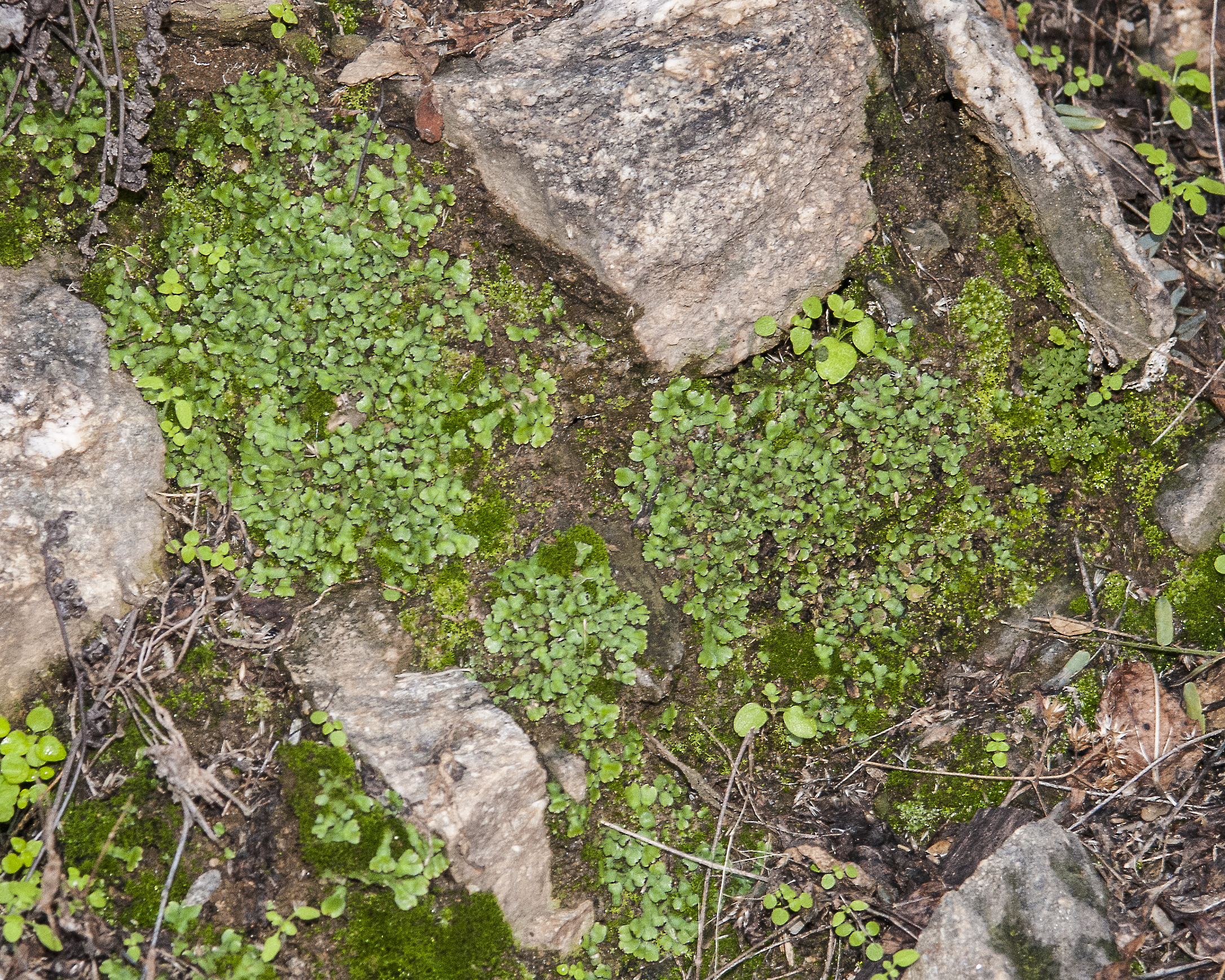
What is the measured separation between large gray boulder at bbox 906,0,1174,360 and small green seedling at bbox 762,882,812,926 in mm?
3008

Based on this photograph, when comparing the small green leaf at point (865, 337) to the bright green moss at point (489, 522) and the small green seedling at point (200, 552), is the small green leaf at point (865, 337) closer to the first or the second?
the bright green moss at point (489, 522)

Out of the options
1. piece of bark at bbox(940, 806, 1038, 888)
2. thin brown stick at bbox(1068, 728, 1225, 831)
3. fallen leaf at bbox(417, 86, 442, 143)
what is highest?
fallen leaf at bbox(417, 86, 442, 143)

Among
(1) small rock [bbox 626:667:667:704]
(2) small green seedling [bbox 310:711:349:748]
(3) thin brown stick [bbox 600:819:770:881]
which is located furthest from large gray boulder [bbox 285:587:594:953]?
(1) small rock [bbox 626:667:667:704]

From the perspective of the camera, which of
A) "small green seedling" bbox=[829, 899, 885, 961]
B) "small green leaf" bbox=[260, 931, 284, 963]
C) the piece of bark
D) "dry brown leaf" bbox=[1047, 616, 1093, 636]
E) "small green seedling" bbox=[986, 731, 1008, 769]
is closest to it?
"small green leaf" bbox=[260, 931, 284, 963]

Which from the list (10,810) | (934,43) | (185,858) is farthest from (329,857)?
(934,43)

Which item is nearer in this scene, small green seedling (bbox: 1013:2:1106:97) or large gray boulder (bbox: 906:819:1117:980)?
large gray boulder (bbox: 906:819:1117:980)

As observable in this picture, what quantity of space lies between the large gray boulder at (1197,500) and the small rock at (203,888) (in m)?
4.59

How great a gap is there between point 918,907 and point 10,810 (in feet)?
12.1

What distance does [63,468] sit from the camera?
3.24 meters

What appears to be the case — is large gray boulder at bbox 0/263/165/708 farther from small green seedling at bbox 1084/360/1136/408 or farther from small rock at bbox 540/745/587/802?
small green seedling at bbox 1084/360/1136/408

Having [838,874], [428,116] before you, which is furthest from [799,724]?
[428,116]

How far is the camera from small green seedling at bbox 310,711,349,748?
10.2 ft

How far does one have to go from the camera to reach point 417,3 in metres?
3.68

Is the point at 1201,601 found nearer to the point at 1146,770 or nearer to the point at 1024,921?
the point at 1146,770
